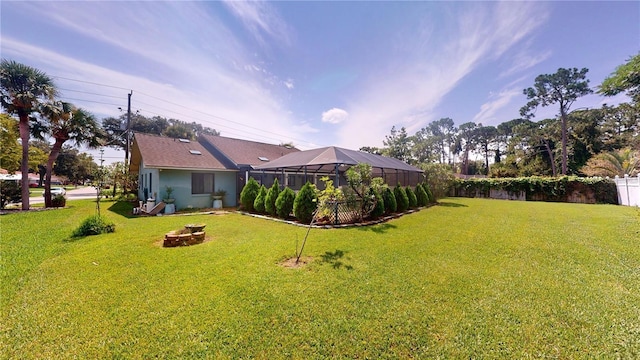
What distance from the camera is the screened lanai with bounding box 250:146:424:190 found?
35.5 feet

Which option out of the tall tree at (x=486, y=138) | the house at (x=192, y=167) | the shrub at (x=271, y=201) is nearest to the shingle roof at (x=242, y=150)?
the house at (x=192, y=167)

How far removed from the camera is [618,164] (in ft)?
56.5

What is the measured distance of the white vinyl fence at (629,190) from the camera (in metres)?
12.9

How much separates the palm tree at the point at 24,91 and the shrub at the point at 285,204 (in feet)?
42.4

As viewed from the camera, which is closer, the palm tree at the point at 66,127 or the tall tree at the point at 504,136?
the palm tree at the point at 66,127

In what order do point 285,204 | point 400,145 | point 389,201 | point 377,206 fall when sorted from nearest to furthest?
point 285,204
point 377,206
point 389,201
point 400,145

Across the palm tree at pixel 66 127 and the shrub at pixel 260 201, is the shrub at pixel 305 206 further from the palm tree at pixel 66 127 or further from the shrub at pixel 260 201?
the palm tree at pixel 66 127

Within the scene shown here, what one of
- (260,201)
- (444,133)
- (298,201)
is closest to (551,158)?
(444,133)

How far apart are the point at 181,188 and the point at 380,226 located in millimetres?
10623

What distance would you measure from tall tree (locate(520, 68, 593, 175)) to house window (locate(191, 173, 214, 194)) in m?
34.1

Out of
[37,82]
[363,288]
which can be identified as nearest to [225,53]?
[37,82]

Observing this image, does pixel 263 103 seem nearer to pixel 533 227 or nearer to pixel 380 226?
pixel 380 226

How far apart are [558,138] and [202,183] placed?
41323mm

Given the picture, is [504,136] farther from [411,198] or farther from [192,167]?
[192,167]
